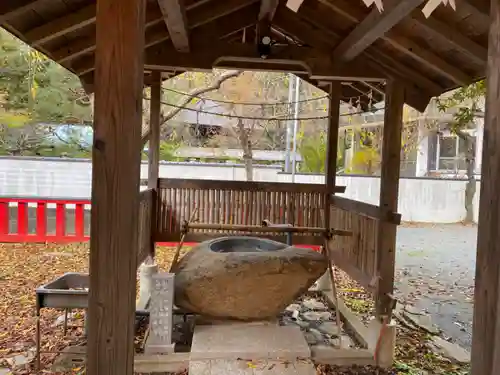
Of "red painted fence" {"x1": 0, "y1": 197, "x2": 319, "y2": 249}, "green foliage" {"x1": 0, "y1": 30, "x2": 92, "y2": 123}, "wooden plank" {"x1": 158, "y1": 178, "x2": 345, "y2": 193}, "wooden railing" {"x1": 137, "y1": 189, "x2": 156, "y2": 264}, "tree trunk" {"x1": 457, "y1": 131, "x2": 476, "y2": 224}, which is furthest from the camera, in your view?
"tree trunk" {"x1": 457, "y1": 131, "x2": 476, "y2": 224}

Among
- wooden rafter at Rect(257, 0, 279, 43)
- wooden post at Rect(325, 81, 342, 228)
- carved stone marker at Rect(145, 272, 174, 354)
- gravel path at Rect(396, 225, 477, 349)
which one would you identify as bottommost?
gravel path at Rect(396, 225, 477, 349)

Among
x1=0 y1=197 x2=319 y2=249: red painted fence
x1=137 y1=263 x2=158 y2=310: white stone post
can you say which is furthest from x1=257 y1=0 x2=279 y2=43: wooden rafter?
x1=0 y1=197 x2=319 y2=249: red painted fence

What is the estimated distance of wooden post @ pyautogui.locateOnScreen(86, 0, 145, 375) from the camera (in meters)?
1.60

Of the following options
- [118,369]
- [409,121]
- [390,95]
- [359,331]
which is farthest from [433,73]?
[409,121]

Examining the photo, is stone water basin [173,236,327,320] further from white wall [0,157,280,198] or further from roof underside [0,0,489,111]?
white wall [0,157,280,198]

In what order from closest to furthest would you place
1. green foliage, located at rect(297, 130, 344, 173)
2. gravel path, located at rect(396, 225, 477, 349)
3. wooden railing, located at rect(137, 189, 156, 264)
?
wooden railing, located at rect(137, 189, 156, 264), gravel path, located at rect(396, 225, 477, 349), green foliage, located at rect(297, 130, 344, 173)

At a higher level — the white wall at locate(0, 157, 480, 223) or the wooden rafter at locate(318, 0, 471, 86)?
the wooden rafter at locate(318, 0, 471, 86)

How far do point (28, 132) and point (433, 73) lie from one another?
42.3ft

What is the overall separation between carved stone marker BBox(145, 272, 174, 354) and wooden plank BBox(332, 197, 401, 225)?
1.99 metres

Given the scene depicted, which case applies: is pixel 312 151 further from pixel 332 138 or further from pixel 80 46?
pixel 80 46

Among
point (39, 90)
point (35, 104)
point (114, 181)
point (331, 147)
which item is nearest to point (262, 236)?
point (331, 147)

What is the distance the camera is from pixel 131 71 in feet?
5.30

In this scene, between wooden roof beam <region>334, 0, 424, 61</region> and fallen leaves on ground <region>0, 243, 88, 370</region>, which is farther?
fallen leaves on ground <region>0, 243, 88, 370</region>

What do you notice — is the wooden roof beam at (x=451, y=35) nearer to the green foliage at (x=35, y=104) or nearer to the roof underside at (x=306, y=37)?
the roof underside at (x=306, y=37)
